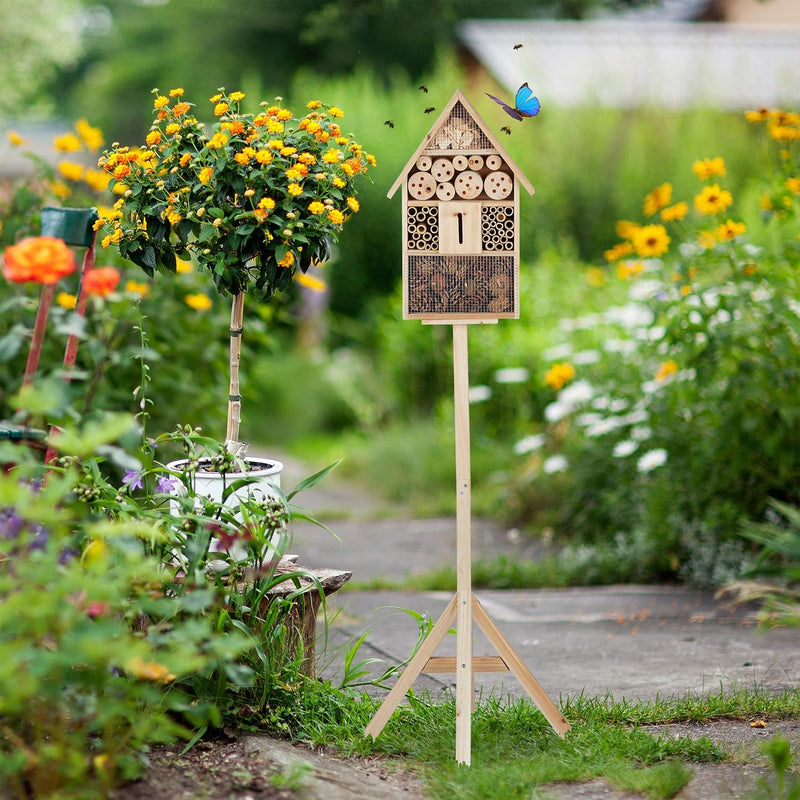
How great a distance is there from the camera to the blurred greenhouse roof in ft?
37.3

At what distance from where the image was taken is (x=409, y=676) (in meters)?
2.88

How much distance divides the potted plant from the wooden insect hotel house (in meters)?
0.27

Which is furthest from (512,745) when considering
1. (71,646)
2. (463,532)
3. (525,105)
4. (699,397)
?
(699,397)

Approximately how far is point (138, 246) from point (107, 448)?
3.45 ft

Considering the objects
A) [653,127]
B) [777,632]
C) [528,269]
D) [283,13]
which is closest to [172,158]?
[777,632]

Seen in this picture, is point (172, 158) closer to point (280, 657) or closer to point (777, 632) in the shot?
point (280, 657)

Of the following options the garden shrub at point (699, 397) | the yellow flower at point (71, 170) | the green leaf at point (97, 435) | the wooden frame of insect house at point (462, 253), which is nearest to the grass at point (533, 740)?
the wooden frame of insect house at point (462, 253)

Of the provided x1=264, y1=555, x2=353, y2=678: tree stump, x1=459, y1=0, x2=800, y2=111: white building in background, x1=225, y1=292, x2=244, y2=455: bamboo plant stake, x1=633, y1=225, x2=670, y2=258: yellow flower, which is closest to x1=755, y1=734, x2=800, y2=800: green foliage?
x1=264, y1=555, x2=353, y2=678: tree stump

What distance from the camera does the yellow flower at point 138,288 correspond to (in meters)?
4.58

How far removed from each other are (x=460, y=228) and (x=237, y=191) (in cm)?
67

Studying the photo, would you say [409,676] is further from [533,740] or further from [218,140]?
[218,140]

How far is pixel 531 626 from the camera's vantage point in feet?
14.1

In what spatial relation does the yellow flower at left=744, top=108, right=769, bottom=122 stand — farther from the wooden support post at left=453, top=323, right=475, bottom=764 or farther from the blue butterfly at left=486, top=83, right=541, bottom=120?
the wooden support post at left=453, top=323, right=475, bottom=764

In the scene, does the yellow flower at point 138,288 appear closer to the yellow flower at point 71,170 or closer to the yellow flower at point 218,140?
the yellow flower at point 71,170
